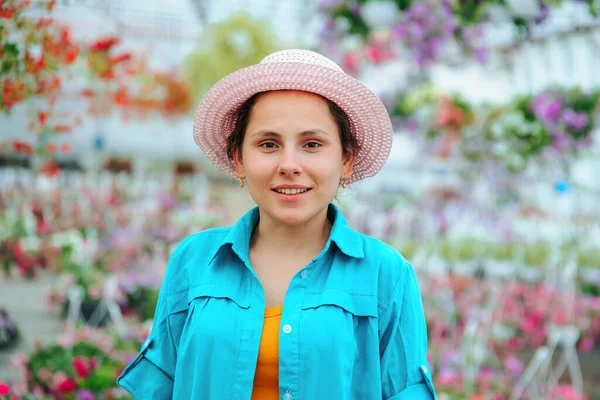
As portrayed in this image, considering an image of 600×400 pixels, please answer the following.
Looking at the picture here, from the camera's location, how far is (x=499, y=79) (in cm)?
1559

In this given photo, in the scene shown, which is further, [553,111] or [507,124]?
[507,124]

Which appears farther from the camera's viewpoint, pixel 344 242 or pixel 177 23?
pixel 177 23

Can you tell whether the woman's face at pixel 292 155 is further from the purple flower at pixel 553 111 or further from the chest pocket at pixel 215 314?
the purple flower at pixel 553 111

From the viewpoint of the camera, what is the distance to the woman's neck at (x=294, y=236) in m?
1.54

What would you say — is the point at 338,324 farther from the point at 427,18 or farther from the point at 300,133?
the point at 427,18

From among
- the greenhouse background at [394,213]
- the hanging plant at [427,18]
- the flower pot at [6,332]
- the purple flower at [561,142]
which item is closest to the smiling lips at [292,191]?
the greenhouse background at [394,213]

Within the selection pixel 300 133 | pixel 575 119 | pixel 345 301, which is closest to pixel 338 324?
pixel 345 301

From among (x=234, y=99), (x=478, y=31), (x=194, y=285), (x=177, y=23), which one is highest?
(x=177, y=23)

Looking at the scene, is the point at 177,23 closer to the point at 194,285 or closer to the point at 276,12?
the point at 276,12

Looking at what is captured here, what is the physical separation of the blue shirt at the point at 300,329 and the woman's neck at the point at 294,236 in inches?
1.7

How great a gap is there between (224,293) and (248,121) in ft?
1.23

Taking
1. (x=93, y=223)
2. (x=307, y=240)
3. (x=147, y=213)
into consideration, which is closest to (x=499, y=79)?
(x=147, y=213)

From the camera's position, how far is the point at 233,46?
843 centimetres

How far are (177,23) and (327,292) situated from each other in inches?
890
